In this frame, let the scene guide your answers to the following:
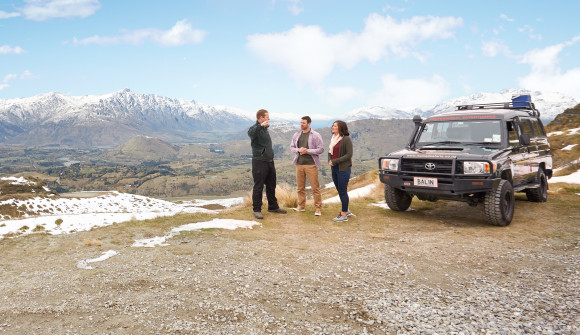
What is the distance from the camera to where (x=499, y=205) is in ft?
25.2

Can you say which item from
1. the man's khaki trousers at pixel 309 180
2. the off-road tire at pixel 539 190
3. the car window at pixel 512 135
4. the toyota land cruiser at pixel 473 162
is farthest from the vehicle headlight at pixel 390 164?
the off-road tire at pixel 539 190

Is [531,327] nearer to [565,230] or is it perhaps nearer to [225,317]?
[225,317]

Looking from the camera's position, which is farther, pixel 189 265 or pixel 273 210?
pixel 273 210

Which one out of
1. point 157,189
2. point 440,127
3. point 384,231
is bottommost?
point 157,189

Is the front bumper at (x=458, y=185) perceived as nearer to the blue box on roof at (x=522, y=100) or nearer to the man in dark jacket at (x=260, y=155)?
the man in dark jacket at (x=260, y=155)

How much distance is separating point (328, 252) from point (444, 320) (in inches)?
111

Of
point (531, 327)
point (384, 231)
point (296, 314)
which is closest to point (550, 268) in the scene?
point (531, 327)

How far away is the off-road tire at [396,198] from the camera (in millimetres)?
9868

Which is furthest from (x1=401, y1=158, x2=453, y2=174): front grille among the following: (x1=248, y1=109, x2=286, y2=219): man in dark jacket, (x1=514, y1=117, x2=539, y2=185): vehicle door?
(x1=248, y1=109, x2=286, y2=219): man in dark jacket

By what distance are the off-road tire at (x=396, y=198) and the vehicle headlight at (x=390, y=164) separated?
45.0 inches

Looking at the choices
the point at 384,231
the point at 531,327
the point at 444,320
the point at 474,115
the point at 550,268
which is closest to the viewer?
the point at 531,327

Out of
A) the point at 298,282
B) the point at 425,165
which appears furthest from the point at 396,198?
the point at 298,282

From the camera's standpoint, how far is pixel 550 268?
5125 mm

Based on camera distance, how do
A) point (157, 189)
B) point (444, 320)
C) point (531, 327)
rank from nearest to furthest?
point (531, 327) < point (444, 320) < point (157, 189)
